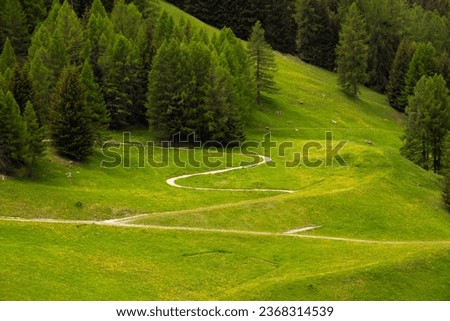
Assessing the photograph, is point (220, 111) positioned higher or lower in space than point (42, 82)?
lower

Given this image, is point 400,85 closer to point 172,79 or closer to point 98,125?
point 172,79

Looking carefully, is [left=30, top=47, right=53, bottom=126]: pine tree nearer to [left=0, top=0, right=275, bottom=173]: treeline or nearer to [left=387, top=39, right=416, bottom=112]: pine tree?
[left=0, top=0, right=275, bottom=173]: treeline

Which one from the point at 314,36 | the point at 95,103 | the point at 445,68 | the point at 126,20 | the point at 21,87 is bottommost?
the point at 95,103

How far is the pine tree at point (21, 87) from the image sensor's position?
83.8 m

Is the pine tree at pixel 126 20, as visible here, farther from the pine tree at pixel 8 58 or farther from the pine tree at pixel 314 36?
the pine tree at pixel 314 36

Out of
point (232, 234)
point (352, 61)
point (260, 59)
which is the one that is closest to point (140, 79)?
point (260, 59)

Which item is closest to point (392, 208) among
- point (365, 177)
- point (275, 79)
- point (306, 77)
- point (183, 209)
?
point (365, 177)

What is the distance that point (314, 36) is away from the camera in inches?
6727

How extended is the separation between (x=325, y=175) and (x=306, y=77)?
68274 millimetres

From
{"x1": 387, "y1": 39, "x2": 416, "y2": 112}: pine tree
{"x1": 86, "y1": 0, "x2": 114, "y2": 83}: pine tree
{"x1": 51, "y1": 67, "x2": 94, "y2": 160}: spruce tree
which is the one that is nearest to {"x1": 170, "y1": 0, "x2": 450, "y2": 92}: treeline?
{"x1": 387, "y1": 39, "x2": 416, "y2": 112}: pine tree

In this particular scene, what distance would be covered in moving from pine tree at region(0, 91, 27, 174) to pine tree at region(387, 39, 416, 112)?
318 ft

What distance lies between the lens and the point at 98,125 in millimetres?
92812

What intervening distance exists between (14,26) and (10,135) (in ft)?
162

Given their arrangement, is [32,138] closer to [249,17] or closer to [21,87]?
[21,87]
